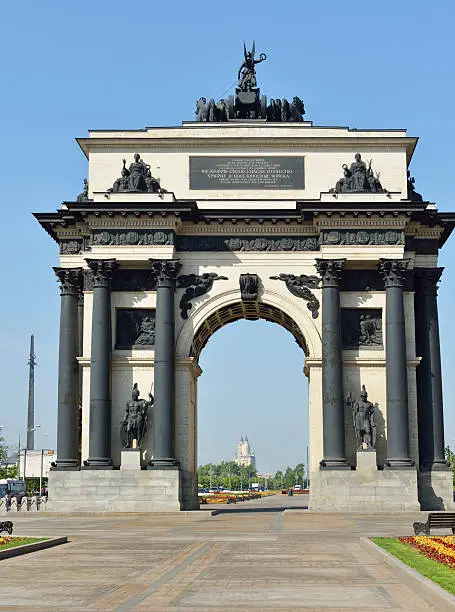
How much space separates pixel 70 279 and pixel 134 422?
29.1 ft

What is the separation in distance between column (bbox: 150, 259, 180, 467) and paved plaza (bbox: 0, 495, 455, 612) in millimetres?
14949

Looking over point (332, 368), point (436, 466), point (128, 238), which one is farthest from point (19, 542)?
point (436, 466)

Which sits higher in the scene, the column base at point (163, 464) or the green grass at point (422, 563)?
the column base at point (163, 464)

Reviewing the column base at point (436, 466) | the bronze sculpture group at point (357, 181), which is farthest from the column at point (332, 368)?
the column base at point (436, 466)

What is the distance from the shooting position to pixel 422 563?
1952 centimetres

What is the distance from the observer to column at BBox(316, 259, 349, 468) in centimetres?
4891

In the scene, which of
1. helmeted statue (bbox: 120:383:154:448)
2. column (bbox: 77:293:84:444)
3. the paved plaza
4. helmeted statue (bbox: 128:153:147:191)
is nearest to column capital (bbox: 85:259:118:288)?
column (bbox: 77:293:84:444)

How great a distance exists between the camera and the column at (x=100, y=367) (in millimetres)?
49438

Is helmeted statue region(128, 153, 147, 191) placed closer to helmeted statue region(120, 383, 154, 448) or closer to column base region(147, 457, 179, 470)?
helmeted statue region(120, 383, 154, 448)

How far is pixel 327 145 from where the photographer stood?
5294 cm

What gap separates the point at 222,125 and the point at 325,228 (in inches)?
→ 332

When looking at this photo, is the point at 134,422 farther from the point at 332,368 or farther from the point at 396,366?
the point at 396,366

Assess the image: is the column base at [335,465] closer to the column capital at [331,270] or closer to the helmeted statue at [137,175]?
the column capital at [331,270]

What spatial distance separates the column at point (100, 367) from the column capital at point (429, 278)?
1595cm
